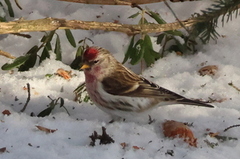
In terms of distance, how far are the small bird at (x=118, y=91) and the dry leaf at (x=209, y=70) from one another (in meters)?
0.78

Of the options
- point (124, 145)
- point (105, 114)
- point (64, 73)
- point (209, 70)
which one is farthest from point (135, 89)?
point (209, 70)

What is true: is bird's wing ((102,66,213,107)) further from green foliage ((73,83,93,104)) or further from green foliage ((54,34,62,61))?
green foliage ((54,34,62,61))

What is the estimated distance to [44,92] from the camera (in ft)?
11.4

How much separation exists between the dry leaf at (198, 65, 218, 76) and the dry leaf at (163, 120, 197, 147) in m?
1.03

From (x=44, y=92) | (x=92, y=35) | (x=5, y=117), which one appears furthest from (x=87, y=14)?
(x=5, y=117)

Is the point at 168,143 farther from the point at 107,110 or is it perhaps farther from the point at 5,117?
the point at 5,117

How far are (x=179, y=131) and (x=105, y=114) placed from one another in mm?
671

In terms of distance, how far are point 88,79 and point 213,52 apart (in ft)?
4.67

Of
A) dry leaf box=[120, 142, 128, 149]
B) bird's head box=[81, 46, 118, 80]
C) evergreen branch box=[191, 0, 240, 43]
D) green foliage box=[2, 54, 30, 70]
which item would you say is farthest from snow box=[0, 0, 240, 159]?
evergreen branch box=[191, 0, 240, 43]

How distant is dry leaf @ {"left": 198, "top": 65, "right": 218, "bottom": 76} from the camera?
3.83m

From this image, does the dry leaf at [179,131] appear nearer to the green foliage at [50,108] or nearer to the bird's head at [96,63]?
the bird's head at [96,63]

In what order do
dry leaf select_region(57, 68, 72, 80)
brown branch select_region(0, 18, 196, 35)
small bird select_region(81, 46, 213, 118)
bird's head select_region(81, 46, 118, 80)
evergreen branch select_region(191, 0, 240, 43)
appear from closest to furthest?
1. evergreen branch select_region(191, 0, 240, 43)
2. small bird select_region(81, 46, 213, 118)
3. bird's head select_region(81, 46, 118, 80)
4. brown branch select_region(0, 18, 196, 35)
5. dry leaf select_region(57, 68, 72, 80)

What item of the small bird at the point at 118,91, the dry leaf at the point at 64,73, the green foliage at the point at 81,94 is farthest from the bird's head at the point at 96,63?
the dry leaf at the point at 64,73

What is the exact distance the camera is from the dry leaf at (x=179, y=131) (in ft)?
8.93
